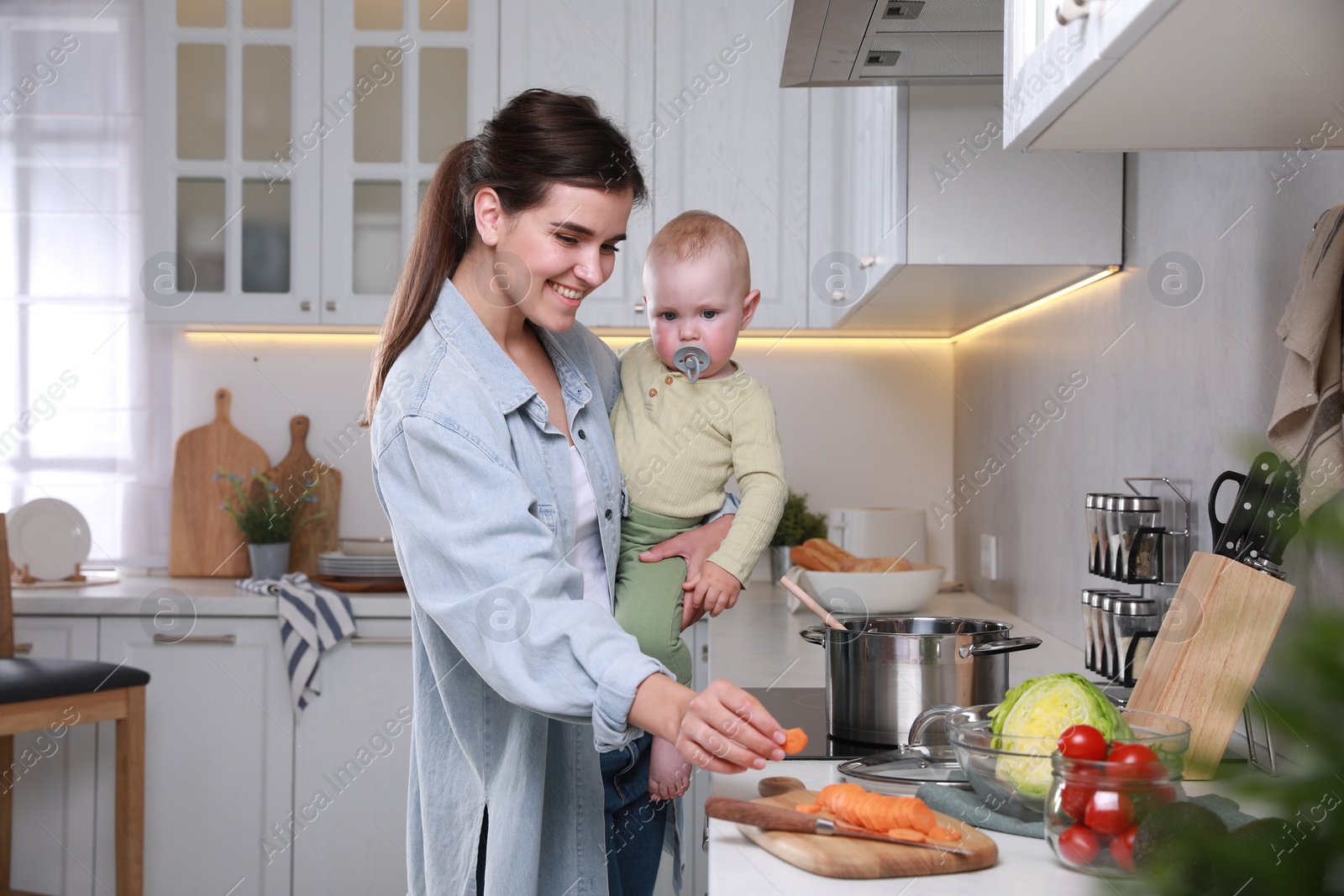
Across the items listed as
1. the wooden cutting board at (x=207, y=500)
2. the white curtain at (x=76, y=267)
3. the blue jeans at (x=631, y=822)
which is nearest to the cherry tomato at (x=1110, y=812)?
the blue jeans at (x=631, y=822)

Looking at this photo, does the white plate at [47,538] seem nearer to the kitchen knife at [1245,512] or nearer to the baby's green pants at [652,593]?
the baby's green pants at [652,593]

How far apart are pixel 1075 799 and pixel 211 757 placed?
2254 millimetres

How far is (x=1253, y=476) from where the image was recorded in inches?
38.7

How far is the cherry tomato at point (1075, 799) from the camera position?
2.19ft

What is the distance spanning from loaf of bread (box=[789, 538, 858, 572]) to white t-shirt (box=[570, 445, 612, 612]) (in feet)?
3.39

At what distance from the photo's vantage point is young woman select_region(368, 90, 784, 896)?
82cm

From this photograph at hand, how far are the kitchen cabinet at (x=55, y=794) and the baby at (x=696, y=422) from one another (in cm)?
178

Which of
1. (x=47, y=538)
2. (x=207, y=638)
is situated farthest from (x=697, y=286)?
(x=47, y=538)

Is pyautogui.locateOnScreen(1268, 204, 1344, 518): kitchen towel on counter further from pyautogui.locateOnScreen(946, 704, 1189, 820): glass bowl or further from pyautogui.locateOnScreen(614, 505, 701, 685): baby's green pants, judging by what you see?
pyautogui.locateOnScreen(614, 505, 701, 685): baby's green pants

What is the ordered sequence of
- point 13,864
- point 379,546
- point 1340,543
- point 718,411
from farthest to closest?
point 379,546
point 13,864
point 718,411
point 1340,543

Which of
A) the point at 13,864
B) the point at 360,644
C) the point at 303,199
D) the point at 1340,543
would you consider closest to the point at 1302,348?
the point at 1340,543

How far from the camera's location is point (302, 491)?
2883 mm

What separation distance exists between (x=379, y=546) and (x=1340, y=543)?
8.49 ft

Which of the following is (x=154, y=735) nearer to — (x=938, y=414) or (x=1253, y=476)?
(x=938, y=414)
